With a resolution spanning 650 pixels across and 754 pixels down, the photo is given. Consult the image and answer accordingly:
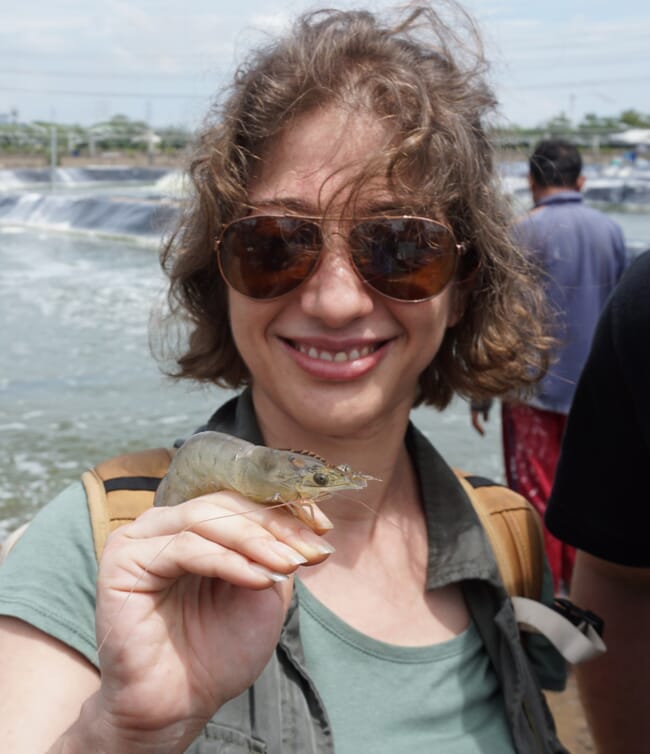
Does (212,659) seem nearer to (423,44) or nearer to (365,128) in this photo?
(365,128)

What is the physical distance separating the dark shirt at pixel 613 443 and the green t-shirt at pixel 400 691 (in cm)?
41

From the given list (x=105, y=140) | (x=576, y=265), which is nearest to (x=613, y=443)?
(x=576, y=265)

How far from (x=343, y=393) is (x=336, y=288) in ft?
0.72

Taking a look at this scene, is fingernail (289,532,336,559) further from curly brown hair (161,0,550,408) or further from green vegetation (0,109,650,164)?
green vegetation (0,109,650,164)

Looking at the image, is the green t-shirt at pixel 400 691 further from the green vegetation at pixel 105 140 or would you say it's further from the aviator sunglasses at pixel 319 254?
the green vegetation at pixel 105 140

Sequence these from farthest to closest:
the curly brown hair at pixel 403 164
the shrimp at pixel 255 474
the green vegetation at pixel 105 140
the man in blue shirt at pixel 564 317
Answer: the green vegetation at pixel 105 140 < the man in blue shirt at pixel 564 317 < the curly brown hair at pixel 403 164 < the shrimp at pixel 255 474

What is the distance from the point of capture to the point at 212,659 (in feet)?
4.73

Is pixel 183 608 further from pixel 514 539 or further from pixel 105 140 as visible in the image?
pixel 105 140

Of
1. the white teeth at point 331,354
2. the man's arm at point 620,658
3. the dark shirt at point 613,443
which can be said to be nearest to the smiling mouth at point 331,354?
the white teeth at point 331,354

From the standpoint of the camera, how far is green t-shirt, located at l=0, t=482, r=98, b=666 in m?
1.63

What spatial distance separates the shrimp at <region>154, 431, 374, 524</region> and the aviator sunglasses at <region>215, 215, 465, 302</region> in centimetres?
45

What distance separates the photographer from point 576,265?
19.4 feet

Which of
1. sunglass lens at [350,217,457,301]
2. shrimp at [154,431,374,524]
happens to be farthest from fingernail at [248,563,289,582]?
sunglass lens at [350,217,457,301]

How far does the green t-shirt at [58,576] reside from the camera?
1.63 m
